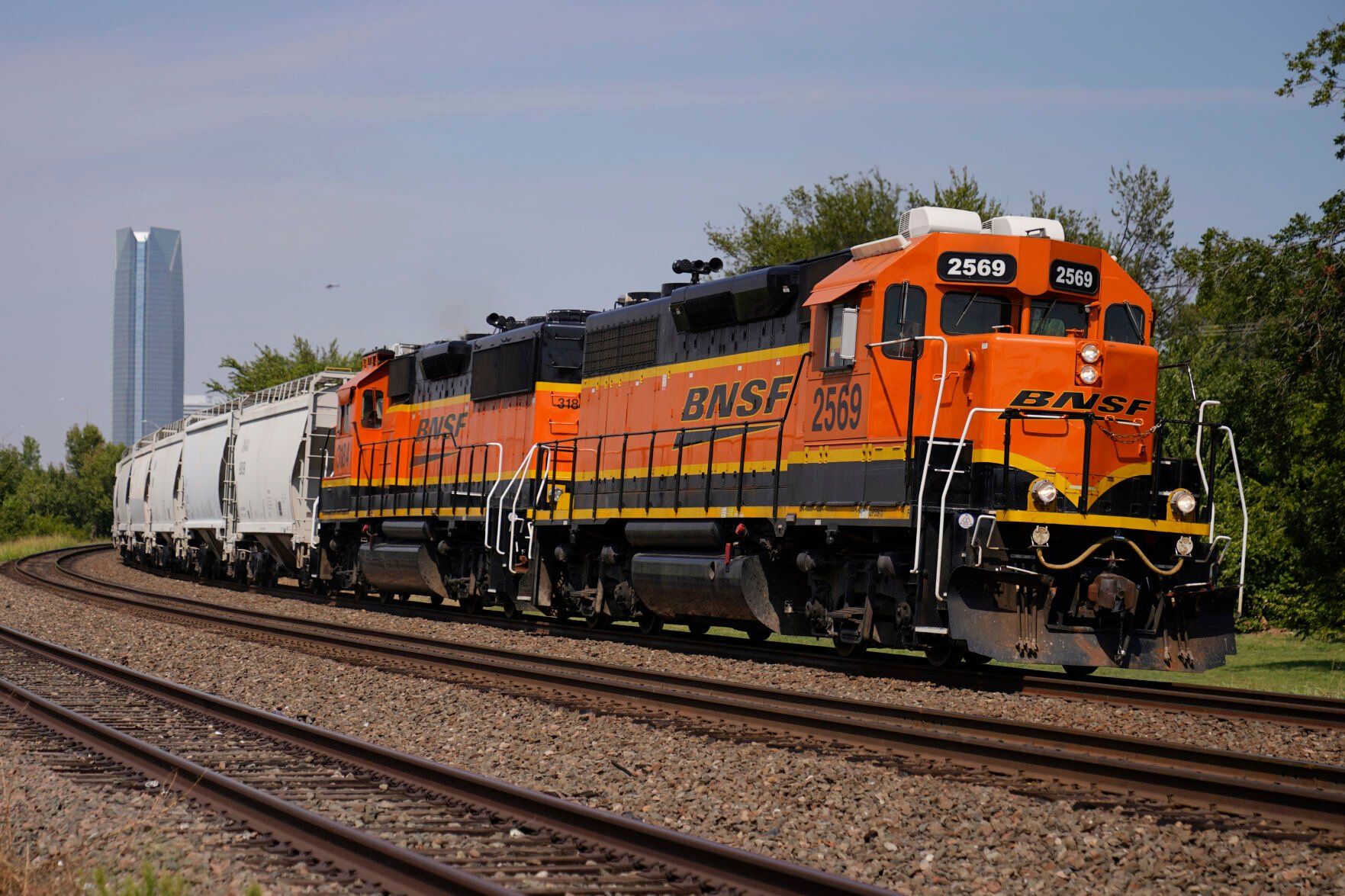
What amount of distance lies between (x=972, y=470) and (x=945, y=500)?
1.36 feet

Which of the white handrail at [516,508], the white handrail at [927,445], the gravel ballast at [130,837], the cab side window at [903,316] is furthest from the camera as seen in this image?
the white handrail at [516,508]

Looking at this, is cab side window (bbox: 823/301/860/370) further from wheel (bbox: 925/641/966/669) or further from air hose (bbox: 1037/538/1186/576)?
wheel (bbox: 925/641/966/669)

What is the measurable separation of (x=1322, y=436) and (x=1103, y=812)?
522 inches

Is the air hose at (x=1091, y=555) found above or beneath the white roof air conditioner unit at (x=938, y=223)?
beneath

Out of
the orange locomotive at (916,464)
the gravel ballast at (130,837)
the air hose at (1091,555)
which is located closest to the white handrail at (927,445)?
the orange locomotive at (916,464)

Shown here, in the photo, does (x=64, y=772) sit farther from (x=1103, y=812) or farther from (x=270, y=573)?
(x=270, y=573)

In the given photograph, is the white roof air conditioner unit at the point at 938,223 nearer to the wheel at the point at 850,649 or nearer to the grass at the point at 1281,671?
the wheel at the point at 850,649

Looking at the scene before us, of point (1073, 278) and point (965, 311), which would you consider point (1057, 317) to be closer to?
point (1073, 278)

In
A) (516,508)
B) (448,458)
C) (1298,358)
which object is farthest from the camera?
(448,458)

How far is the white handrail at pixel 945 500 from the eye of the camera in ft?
35.3

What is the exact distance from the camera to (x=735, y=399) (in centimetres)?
1451

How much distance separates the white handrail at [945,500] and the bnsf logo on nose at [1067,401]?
23 centimetres

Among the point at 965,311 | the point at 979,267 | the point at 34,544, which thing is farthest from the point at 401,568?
the point at 34,544

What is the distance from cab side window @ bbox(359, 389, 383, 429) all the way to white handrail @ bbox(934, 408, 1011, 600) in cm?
1484
